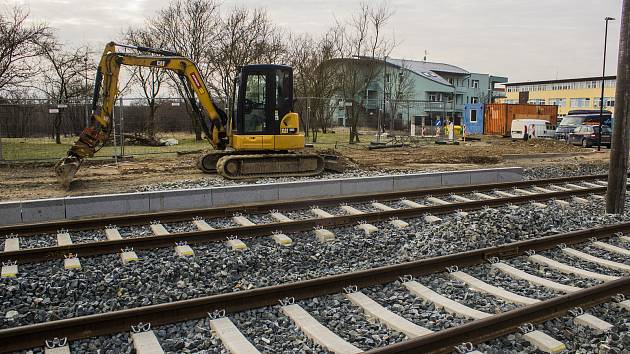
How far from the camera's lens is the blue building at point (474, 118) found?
4690 centimetres

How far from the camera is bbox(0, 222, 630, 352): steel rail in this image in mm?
4625

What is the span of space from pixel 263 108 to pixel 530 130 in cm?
2781

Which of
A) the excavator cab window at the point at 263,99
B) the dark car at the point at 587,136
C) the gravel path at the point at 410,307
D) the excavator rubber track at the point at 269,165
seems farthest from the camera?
the dark car at the point at 587,136

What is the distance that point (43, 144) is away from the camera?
69.7 ft

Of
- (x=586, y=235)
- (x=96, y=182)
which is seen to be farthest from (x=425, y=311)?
(x=96, y=182)

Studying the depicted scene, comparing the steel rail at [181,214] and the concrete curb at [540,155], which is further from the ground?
the concrete curb at [540,155]

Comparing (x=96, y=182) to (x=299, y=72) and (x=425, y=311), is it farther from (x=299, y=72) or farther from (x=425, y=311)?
(x=299, y=72)

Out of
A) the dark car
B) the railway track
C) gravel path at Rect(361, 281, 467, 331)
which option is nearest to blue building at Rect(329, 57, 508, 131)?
the dark car

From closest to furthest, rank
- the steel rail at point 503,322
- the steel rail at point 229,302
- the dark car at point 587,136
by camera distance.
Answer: the steel rail at point 503,322 < the steel rail at point 229,302 < the dark car at point 587,136

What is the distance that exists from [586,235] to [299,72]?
1297 inches

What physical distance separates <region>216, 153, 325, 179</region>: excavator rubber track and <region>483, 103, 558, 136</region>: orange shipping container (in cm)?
3152

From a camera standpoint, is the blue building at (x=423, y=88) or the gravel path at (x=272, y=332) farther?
the blue building at (x=423, y=88)

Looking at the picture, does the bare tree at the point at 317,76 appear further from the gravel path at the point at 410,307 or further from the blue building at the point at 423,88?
the gravel path at the point at 410,307

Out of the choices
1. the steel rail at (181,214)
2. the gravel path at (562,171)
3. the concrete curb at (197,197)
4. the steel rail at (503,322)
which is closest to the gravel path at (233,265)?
the steel rail at (181,214)
